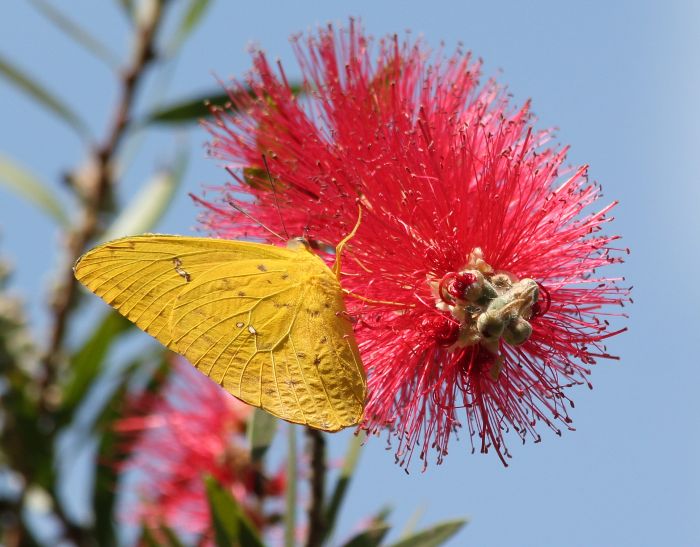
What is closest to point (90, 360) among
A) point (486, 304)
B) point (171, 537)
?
point (171, 537)

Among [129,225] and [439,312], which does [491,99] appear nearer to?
[439,312]

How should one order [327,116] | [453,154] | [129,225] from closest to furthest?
1. [453,154]
2. [327,116]
3. [129,225]

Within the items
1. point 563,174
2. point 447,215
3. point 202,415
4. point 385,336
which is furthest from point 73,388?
point 563,174

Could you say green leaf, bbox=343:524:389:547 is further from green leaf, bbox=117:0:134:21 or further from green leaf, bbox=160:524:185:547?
green leaf, bbox=117:0:134:21

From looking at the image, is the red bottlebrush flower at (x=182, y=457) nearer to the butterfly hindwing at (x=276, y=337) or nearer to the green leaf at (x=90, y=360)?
the green leaf at (x=90, y=360)

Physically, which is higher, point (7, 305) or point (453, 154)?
point (453, 154)

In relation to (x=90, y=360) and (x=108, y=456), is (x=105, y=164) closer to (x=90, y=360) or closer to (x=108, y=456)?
(x=90, y=360)
